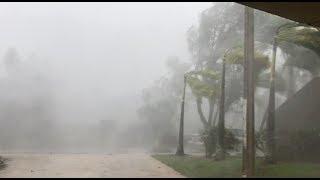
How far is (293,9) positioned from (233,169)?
501 inches

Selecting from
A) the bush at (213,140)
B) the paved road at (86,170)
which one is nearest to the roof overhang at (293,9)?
the paved road at (86,170)

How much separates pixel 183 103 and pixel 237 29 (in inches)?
213

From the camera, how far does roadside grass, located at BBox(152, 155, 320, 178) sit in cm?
1513

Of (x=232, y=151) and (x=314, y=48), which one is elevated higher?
(x=314, y=48)

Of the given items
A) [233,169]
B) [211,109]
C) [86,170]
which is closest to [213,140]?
[211,109]

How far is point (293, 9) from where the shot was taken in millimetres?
4945

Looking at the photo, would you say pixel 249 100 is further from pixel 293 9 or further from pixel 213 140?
pixel 213 140

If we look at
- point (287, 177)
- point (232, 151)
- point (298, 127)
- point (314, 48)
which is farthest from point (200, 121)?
point (287, 177)

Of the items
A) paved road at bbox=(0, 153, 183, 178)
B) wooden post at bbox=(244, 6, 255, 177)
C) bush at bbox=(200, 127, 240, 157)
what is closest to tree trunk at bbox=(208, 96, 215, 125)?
bush at bbox=(200, 127, 240, 157)

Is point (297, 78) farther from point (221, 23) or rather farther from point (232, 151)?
point (232, 151)

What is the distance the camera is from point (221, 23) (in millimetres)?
30031

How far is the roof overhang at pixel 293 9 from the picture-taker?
15.7 ft

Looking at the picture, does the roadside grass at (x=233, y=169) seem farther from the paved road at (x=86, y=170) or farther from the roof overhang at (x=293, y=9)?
the roof overhang at (x=293, y=9)

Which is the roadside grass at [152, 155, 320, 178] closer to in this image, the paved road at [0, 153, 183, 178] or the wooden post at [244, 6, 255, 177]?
the paved road at [0, 153, 183, 178]
